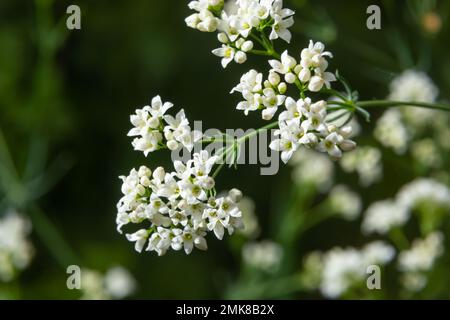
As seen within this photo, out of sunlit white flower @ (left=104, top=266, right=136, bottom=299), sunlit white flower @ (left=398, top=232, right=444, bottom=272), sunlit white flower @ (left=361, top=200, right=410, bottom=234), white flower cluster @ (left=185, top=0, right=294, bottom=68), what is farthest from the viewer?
sunlit white flower @ (left=104, top=266, right=136, bottom=299)

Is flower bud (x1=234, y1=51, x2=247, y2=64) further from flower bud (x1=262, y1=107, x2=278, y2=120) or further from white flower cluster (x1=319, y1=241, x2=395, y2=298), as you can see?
white flower cluster (x1=319, y1=241, x2=395, y2=298)

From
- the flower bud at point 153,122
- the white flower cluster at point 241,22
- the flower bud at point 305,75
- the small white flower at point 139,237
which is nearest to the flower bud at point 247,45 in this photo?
the white flower cluster at point 241,22

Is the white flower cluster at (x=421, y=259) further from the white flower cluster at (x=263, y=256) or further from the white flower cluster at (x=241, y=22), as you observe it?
the white flower cluster at (x=241, y=22)

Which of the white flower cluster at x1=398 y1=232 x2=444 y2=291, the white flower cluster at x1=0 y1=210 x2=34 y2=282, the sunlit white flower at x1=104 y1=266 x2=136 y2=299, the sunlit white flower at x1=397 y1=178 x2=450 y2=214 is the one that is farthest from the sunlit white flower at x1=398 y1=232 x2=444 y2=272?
the white flower cluster at x1=0 y1=210 x2=34 y2=282

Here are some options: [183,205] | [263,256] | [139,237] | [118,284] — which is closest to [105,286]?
[118,284]

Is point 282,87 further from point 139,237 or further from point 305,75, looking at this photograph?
point 139,237

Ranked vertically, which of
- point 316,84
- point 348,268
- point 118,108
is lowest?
point 348,268
